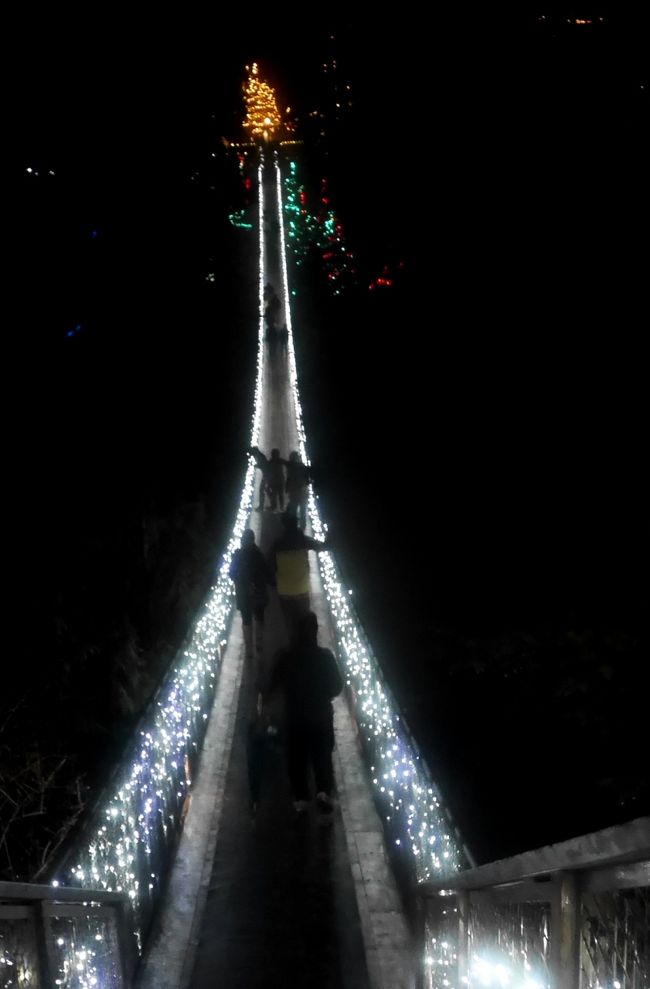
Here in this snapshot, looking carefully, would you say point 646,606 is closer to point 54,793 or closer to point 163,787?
point 54,793

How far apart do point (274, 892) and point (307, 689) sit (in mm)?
919

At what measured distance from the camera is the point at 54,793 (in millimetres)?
7355

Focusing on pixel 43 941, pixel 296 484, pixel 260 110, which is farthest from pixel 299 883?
pixel 260 110

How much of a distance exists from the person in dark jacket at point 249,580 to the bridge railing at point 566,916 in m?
4.40

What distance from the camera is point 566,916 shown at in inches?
69.8

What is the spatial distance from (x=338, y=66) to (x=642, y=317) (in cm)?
1181

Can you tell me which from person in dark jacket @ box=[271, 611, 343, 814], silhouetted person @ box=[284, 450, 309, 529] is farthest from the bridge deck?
silhouetted person @ box=[284, 450, 309, 529]

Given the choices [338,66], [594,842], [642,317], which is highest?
[338,66]

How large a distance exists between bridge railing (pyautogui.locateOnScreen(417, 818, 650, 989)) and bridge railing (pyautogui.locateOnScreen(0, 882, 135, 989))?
1.09 meters

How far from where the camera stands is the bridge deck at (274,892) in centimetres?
402

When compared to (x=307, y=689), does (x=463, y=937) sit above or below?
below

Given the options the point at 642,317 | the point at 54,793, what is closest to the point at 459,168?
the point at 642,317

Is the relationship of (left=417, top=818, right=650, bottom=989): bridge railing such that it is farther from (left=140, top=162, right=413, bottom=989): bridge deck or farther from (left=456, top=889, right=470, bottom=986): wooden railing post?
(left=140, top=162, right=413, bottom=989): bridge deck

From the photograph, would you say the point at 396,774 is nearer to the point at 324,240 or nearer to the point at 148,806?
the point at 148,806
